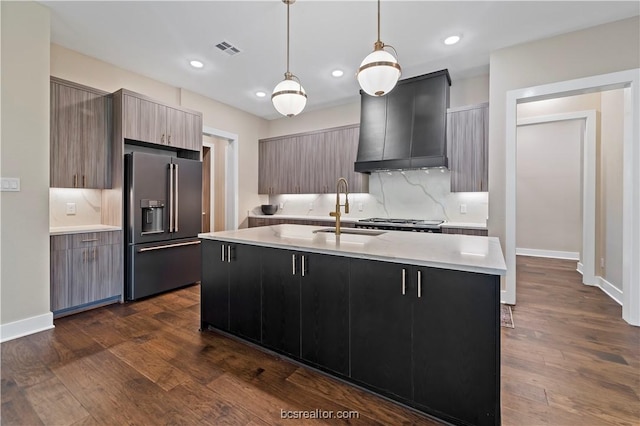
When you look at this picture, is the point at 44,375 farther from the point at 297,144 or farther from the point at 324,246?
the point at 297,144

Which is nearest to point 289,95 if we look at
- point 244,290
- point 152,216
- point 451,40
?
point 244,290

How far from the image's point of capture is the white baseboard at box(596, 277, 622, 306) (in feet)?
11.0

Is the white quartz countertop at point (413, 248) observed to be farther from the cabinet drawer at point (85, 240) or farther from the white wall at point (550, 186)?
the white wall at point (550, 186)

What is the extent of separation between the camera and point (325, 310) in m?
1.85

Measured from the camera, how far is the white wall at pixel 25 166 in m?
2.41

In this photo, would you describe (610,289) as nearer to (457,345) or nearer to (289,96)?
(457,345)

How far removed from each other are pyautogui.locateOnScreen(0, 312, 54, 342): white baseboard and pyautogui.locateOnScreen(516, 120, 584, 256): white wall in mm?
7701

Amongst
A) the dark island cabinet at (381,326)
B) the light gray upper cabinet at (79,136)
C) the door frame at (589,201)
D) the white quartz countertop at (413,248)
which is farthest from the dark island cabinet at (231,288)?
the door frame at (589,201)

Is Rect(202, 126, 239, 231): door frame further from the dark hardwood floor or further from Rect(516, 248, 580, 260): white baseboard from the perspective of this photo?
Rect(516, 248, 580, 260): white baseboard

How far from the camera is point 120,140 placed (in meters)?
3.34

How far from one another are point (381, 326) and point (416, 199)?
3.21 metres

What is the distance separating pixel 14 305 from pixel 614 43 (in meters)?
6.15

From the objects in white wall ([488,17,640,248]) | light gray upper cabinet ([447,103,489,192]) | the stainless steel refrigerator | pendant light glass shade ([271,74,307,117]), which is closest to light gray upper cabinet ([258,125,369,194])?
light gray upper cabinet ([447,103,489,192])

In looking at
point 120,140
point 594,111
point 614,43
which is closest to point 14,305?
point 120,140
